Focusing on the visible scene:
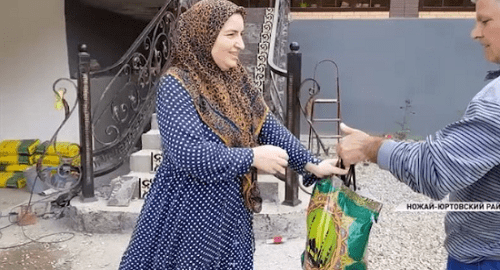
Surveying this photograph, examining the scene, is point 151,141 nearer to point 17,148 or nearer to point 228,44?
point 17,148

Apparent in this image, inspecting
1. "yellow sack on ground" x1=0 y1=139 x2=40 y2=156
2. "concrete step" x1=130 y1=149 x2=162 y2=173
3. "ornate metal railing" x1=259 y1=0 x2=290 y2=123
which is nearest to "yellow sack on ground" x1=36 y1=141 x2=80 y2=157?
"yellow sack on ground" x1=0 y1=139 x2=40 y2=156

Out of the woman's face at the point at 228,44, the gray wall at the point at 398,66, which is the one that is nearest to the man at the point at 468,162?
the woman's face at the point at 228,44

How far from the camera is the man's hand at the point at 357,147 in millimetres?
1673

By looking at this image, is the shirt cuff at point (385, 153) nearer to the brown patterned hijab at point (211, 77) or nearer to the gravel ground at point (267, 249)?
the brown patterned hijab at point (211, 77)

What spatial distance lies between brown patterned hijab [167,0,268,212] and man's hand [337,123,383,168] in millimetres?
459

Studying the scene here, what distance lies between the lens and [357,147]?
1754 millimetres

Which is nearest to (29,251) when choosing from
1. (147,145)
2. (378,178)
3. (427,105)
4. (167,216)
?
(147,145)

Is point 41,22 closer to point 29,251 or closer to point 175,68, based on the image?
point 29,251

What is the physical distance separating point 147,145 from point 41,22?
2654 mm

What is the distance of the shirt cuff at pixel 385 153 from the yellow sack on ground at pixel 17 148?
5.65 m

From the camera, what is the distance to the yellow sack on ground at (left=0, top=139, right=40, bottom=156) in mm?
6344

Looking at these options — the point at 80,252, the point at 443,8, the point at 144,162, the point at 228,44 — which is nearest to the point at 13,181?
the point at 144,162

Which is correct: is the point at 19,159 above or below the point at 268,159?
below

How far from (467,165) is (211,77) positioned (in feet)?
3.40
